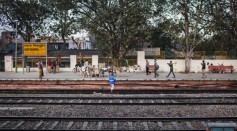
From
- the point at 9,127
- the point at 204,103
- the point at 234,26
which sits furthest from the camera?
the point at 234,26

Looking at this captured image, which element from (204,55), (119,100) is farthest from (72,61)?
(119,100)

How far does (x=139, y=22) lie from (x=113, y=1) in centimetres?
395

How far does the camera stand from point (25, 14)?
161 feet

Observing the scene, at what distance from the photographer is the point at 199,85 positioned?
23.0 meters

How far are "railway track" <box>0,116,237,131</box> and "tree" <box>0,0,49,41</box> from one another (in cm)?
3759

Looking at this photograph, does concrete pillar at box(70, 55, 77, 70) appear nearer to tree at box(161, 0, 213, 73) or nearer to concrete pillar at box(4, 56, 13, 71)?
concrete pillar at box(4, 56, 13, 71)

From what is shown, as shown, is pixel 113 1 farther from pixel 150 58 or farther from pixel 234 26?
pixel 234 26

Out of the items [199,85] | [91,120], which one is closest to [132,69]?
[199,85]

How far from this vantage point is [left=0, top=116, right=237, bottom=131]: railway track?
11383 millimetres

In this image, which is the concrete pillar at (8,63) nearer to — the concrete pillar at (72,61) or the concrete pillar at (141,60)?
the concrete pillar at (72,61)

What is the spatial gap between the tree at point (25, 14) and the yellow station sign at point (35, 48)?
41.9 feet

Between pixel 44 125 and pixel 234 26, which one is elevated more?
pixel 234 26

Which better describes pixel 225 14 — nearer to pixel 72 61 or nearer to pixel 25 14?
pixel 72 61

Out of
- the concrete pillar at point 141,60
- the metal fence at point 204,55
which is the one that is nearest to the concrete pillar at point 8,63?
the concrete pillar at point 141,60
